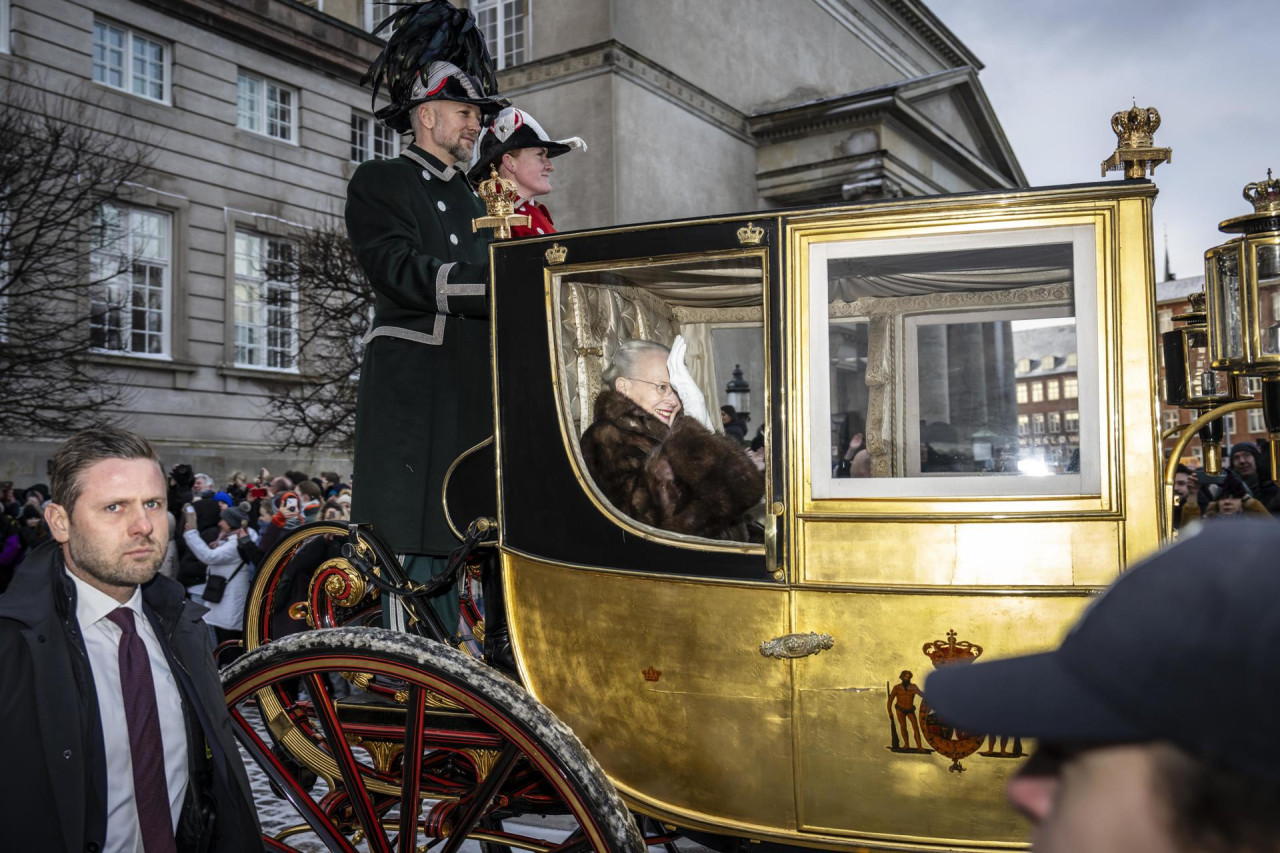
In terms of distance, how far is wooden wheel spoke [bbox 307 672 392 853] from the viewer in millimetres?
2293

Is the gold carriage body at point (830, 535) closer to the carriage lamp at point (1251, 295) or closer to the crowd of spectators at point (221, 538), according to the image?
the carriage lamp at point (1251, 295)

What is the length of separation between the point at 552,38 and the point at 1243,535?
12359 mm

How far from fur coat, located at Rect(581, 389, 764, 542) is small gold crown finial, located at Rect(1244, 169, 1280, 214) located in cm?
112

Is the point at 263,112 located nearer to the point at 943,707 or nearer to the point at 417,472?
the point at 417,472

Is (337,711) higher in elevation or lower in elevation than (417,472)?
lower

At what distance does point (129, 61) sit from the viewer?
17188mm

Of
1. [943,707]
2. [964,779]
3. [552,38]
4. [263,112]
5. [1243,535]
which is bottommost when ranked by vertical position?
[964,779]

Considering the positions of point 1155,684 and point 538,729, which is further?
point 538,729

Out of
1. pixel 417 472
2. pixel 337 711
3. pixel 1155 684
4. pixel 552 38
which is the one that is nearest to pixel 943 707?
pixel 1155 684

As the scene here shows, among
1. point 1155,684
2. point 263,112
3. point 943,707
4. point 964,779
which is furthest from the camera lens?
point 263,112

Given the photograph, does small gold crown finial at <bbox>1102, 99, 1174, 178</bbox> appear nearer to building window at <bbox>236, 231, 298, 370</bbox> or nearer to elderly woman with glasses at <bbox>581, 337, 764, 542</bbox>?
elderly woman with glasses at <bbox>581, 337, 764, 542</bbox>

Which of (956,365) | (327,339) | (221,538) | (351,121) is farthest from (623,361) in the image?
(351,121)

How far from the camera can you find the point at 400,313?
9.42 ft

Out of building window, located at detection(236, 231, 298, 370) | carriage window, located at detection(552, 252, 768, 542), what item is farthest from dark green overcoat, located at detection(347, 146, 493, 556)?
building window, located at detection(236, 231, 298, 370)
